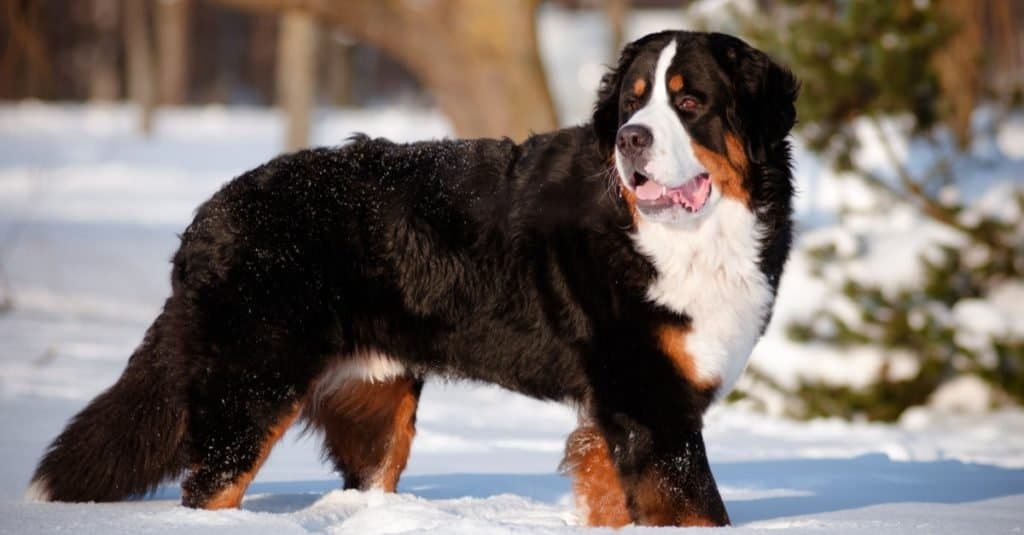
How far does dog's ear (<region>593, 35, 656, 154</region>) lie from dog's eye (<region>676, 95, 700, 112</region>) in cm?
27

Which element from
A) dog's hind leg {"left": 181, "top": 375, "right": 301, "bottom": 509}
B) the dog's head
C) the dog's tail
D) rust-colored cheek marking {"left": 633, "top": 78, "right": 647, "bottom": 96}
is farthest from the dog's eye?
the dog's tail

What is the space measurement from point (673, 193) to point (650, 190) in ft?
0.25

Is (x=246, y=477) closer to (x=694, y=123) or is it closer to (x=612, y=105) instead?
A: (x=612, y=105)

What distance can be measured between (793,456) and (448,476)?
1.84 metres

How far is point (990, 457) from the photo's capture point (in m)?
6.39

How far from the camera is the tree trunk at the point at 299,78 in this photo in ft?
75.0

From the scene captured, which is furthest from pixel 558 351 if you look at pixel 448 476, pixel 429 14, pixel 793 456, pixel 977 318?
pixel 429 14

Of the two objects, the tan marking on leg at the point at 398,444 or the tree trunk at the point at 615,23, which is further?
the tree trunk at the point at 615,23

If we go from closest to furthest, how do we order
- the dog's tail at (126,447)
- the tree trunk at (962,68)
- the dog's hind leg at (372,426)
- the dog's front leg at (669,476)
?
the dog's front leg at (669,476)
the dog's tail at (126,447)
the dog's hind leg at (372,426)
the tree trunk at (962,68)

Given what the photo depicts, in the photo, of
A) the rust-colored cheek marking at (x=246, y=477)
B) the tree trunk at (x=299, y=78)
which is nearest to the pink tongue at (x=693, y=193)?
the rust-colored cheek marking at (x=246, y=477)

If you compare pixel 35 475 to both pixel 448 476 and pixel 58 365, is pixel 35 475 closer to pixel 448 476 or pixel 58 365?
pixel 448 476

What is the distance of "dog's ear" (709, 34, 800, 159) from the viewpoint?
4078 millimetres

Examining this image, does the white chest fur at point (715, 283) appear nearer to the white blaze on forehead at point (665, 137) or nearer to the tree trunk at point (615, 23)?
the white blaze on forehead at point (665, 137)

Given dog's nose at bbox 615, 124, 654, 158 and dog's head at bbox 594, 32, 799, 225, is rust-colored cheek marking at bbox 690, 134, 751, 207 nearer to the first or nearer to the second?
dog's head at bbox 594, 32, 799, 225
